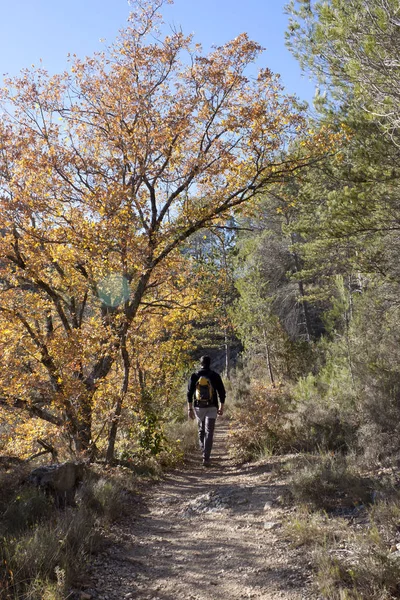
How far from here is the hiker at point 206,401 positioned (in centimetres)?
828

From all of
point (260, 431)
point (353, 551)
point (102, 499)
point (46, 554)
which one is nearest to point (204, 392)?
point (260, 431)

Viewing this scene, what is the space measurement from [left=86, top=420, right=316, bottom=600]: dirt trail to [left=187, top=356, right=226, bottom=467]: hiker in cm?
149

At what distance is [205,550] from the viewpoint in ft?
14.2

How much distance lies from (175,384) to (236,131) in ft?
23.2

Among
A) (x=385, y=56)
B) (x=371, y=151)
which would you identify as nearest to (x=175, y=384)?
(x=371, y=151)

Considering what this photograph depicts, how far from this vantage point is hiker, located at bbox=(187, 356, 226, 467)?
8.28 m

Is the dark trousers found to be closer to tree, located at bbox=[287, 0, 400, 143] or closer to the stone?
the stone

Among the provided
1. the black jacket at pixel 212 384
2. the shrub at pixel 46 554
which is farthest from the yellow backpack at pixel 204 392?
the shrub at pixel 46 554

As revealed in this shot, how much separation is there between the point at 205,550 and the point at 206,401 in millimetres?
3989

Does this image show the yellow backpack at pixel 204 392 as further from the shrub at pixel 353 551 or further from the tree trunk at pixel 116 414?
the shrub at pixel 353 551

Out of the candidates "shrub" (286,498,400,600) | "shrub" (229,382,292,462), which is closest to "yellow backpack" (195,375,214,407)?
"shrub" (229,382,292,462)

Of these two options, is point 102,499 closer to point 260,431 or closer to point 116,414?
point 116,414

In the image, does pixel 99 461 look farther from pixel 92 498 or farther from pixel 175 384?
pixel 175 384

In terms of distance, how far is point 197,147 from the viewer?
8.57 meters
